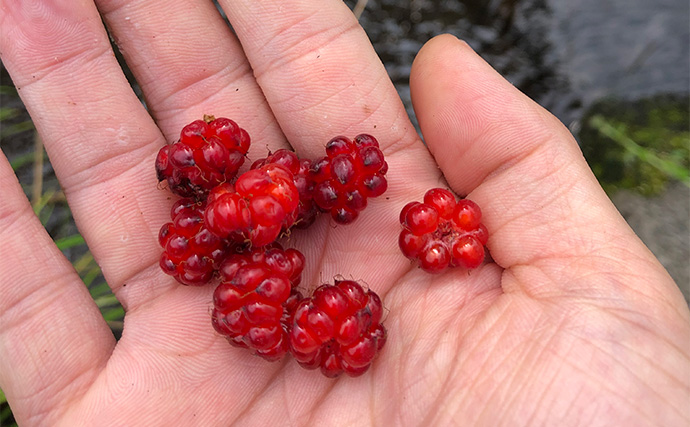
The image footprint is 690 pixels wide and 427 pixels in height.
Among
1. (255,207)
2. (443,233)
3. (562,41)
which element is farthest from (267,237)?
(562,41)

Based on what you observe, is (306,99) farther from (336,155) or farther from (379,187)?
(379,187)

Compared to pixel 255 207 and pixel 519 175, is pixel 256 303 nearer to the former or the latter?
pixel 255 207

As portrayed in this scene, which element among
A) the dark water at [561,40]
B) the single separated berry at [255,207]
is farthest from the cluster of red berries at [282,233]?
the dark water at [561,40]

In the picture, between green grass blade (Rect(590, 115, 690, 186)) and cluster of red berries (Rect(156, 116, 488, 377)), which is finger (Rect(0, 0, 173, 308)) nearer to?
cluster of red berries (Rect(156, 116, 488, 377))

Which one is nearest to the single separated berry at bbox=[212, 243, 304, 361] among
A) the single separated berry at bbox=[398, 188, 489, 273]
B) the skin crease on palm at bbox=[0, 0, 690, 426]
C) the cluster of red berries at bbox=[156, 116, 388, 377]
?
the cluster of red berries at bbox=[156, 116, 388, 377]

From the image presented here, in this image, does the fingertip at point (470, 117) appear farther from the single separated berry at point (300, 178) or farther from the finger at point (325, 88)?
the single separated berry at point (300, 178)

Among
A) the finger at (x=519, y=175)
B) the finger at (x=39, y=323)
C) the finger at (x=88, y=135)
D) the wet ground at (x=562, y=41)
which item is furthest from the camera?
the wet ground at (x=562, y=41)
